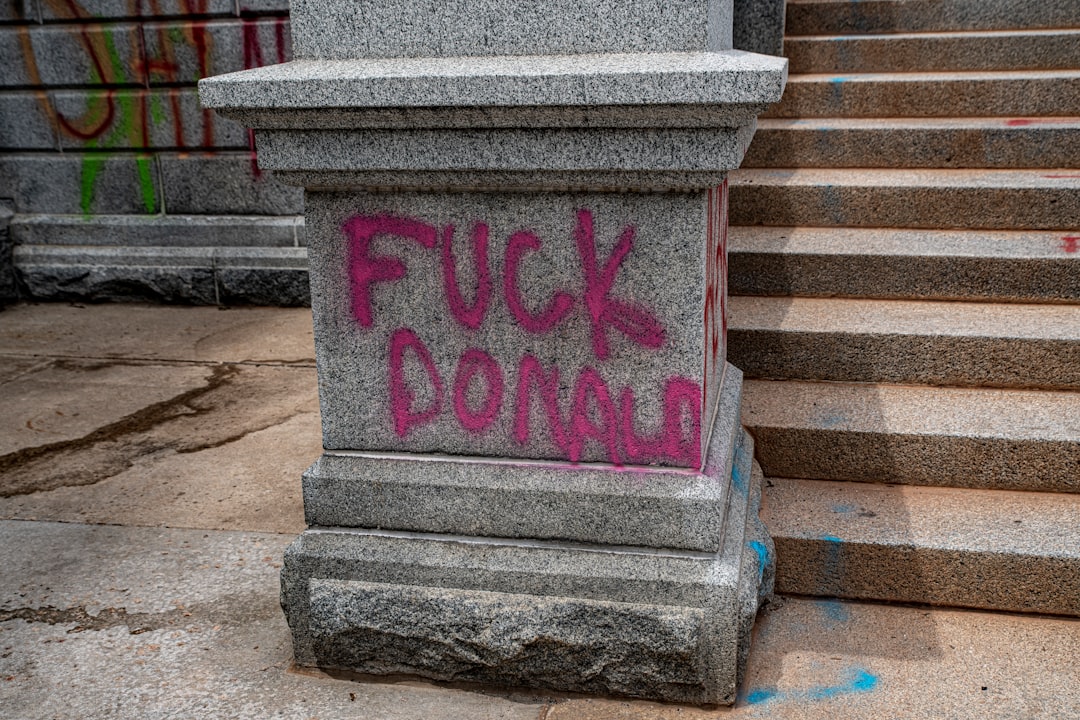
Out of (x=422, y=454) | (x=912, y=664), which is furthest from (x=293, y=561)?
(x=912, y=664)

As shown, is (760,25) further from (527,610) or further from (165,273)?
(165,273)

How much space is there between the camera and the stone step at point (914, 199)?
4262 mm

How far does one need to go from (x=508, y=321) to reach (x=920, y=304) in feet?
6.68

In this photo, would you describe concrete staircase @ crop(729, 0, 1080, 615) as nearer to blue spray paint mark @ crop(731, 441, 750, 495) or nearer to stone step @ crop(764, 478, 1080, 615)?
stone step @ crop(764, 478, 1080, 615)

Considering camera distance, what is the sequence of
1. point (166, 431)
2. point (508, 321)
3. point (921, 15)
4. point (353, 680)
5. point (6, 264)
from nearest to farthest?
point (508, 321) < point (353, 680) < point (166, 431) < point (921, 15) < point (6, 264)

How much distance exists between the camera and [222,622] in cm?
318

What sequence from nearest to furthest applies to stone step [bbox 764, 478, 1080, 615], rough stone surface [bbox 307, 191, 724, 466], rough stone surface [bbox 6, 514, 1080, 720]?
1. rough stone surface [bbox 307, 191, 724, 466]
2. rough stone surface [bbox 6, 514, 1080, 720]
3. stone step [bbox 764, 478, 1080, 615]

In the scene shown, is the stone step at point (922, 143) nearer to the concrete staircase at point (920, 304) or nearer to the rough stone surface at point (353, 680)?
the concrete staircase at point (920, 304)

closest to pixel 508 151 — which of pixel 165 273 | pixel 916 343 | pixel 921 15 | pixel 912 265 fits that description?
pixel 916 343

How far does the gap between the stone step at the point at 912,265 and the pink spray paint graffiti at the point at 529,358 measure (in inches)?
67.4

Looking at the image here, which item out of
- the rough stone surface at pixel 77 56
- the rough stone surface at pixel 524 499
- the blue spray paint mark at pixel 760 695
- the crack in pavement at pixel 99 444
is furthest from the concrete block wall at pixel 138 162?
the blue spray paint mark at pixel 760 695

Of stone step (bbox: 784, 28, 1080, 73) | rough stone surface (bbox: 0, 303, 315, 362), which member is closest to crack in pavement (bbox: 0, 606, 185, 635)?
rough stone surface (bbox: 0, 303, 315, 362)

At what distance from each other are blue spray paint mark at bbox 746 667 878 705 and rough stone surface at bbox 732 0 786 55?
3485 millimetres

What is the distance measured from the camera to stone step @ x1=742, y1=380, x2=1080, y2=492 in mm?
3352
